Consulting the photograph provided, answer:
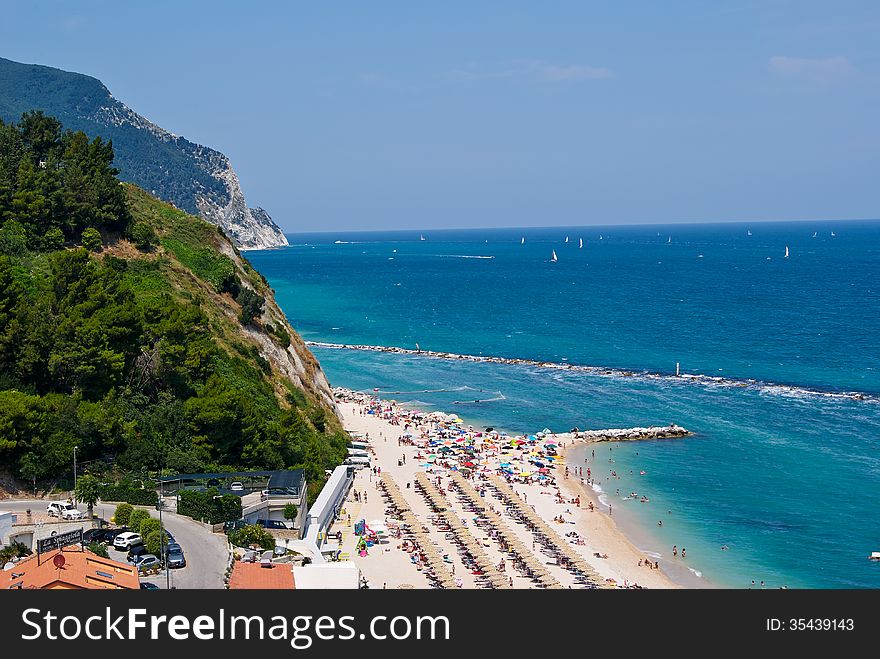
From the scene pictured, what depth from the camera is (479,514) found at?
134 ft

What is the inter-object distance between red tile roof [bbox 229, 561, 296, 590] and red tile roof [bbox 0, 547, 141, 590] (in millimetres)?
2623

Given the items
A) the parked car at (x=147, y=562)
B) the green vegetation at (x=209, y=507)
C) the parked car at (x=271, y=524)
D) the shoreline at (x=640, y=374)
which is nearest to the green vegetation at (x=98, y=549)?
the parked car at (x=147, y=562)

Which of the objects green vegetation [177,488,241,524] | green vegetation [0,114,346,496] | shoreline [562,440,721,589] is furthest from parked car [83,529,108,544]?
shoreline [562,440,721,589]

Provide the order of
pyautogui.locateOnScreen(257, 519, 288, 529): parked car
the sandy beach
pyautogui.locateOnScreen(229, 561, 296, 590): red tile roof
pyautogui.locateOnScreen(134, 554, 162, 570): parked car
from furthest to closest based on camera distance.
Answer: the sandy beach, pyautogui.locateOnScreen(257, 519, 288, 529): parked car, pyautogui.locateOnScreen(134, 554, 162, 570): parked car, pyautogui.locateOnScreen(229, 561, 296, 590): red tile roof

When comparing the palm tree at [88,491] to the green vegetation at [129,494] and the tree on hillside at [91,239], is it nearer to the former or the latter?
the green vegetation at [129,494]

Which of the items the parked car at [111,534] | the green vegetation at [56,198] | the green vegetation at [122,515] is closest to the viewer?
the parked car at [111,534]

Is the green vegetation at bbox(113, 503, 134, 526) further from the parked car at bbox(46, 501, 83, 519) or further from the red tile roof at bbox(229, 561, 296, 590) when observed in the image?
the red tile roof at bbox(229, 561, 296, 590)

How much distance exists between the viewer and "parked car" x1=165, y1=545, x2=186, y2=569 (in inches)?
1017

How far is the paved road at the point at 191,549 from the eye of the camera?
25047mm

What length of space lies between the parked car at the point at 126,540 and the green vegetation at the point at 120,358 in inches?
156

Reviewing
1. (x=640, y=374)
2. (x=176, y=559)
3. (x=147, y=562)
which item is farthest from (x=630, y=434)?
(x=147, y=562)

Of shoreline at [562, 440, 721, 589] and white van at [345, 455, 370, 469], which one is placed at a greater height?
white van at [345, 455, 370, 469]
